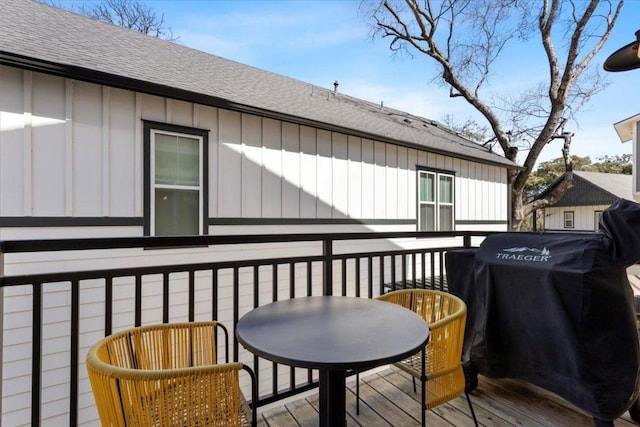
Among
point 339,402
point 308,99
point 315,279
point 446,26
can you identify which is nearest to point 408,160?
point 308,99

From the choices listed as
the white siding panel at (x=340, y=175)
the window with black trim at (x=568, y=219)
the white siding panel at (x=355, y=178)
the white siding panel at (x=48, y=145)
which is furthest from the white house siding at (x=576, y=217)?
the white siding panel at (x=48, y=145)

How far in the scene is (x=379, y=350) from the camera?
44.3 inches

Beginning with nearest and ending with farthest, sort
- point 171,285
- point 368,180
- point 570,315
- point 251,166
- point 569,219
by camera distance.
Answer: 1. point 570,315
2. point 171,285
3. point 251,166
4. point 368,180
5. point 569,219

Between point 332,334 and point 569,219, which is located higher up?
point 569,219

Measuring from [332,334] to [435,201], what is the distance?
21.0 ft

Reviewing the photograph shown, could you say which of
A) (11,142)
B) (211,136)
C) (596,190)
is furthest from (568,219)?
(11,142)

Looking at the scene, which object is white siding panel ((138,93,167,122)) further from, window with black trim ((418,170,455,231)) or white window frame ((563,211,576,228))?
white window frame ((563,211,576,228))

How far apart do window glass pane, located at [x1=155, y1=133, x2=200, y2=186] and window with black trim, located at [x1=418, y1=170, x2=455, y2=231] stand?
14.8 feet

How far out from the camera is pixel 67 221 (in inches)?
137

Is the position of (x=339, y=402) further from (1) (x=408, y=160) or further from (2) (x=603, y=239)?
(1) (x=408, y=160)

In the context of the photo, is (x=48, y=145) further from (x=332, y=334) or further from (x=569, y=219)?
(x=569, y=219)

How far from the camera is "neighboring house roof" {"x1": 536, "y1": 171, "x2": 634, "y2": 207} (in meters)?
17.9

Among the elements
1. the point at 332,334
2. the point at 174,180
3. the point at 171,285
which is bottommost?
the point at 171,285

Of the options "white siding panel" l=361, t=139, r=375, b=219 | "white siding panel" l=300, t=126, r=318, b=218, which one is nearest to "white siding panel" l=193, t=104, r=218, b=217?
"white siding panel" l=300, t=126, r=318, b=218
